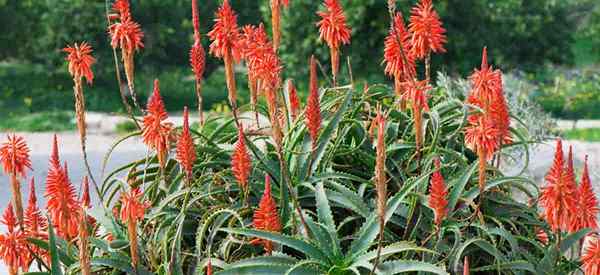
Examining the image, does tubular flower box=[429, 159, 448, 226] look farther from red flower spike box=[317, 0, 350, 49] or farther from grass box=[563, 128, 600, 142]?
grass box=[563, 128, 600, 142]

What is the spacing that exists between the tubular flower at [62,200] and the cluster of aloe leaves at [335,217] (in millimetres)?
51

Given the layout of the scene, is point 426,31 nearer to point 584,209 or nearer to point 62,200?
point 584,209

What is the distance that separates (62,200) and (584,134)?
26.4 feet

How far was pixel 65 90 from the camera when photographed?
1322 centimetres

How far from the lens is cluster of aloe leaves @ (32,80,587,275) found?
2199 mm

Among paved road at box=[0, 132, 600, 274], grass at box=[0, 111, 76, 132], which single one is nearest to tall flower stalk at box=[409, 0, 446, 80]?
paved road at box=[0, 132, 600, 274]

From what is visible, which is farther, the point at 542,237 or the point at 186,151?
the point at 542,237

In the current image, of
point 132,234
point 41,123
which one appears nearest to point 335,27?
point 132,234

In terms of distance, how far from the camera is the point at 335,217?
8.13 feet

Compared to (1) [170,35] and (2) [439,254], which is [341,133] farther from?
(1) [170,35]

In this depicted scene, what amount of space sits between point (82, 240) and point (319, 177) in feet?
2.25

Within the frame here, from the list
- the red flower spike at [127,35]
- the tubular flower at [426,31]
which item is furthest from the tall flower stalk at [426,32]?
the red flower spike at [127,35]

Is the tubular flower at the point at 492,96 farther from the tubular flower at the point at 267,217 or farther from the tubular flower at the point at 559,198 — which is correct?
the tubular flower at the point at 267,217

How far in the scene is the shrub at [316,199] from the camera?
214cm
